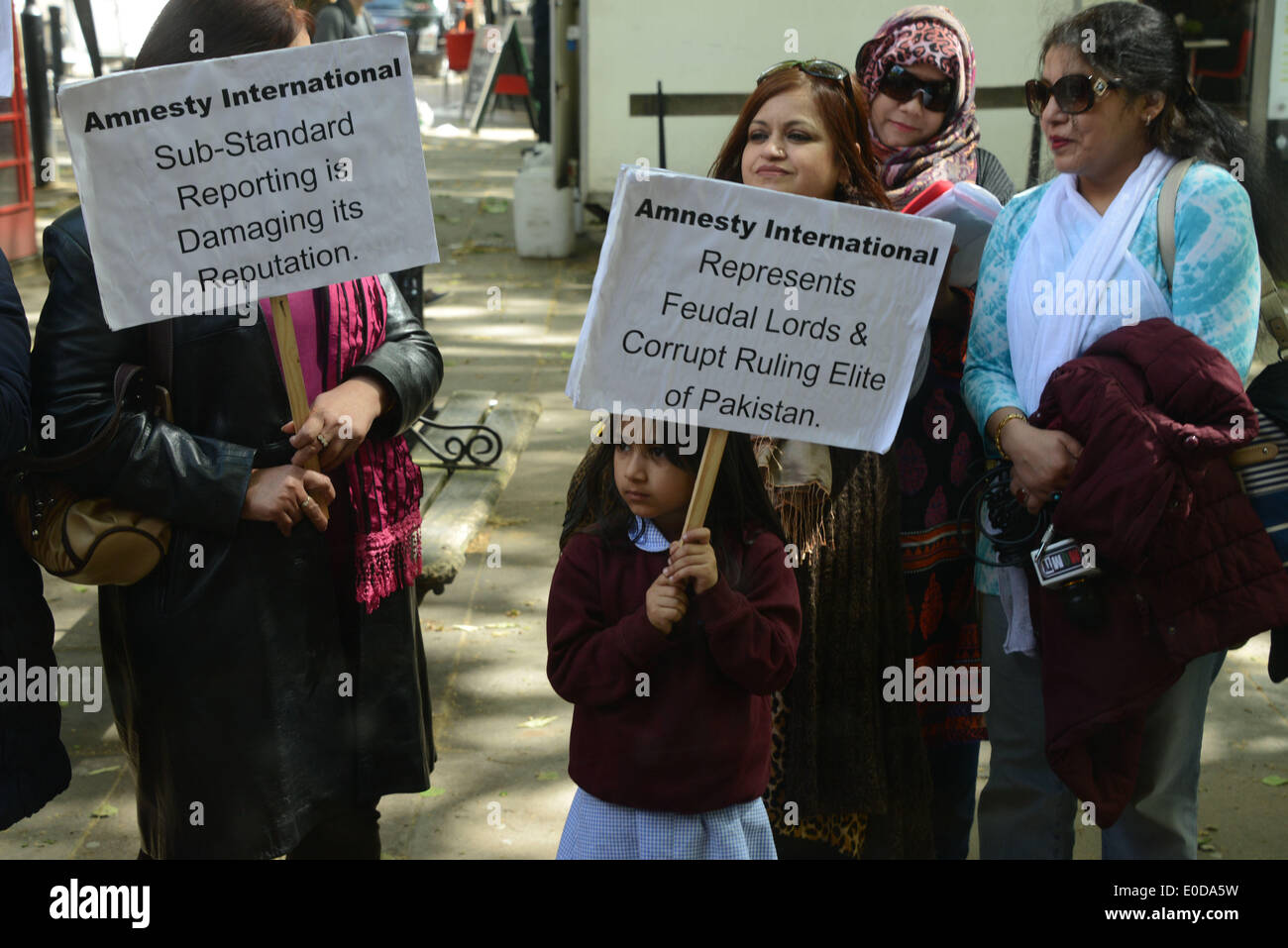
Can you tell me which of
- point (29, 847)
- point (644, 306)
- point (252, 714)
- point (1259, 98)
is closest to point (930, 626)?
point (644, 306)

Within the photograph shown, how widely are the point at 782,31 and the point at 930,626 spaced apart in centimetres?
803

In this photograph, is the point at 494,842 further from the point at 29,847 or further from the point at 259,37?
the point at 259,37

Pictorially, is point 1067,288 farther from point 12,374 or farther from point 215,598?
point 12,374

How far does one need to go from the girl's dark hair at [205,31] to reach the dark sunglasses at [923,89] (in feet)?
4.77

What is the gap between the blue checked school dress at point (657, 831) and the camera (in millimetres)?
2516

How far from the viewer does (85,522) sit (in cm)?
251

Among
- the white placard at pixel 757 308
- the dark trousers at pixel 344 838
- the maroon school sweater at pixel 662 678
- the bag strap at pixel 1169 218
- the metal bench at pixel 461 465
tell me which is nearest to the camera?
the white placard at pixel 757 308

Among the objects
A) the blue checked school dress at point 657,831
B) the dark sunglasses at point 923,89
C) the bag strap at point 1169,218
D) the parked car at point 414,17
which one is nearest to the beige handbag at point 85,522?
the blue checked school dress at point 657,831

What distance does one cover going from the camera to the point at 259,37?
255 centimetres

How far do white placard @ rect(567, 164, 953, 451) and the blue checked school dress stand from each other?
35 centimetres

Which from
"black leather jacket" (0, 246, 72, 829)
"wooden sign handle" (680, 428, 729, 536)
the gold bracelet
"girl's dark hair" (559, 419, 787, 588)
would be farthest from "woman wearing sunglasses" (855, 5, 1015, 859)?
"black leather jacket" (0, 246, 72, 829)

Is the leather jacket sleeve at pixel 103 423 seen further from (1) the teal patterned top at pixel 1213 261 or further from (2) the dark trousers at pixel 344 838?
(1) the teal patterned top at pixel 1213 261

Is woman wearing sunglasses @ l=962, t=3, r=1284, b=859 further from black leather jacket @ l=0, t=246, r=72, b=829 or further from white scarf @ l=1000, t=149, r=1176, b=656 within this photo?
black leather jacket @ l=0, t=246, r=72, b=829

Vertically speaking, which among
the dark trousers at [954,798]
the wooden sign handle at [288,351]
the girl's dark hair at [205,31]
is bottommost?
the dark trousers at [954,798]
